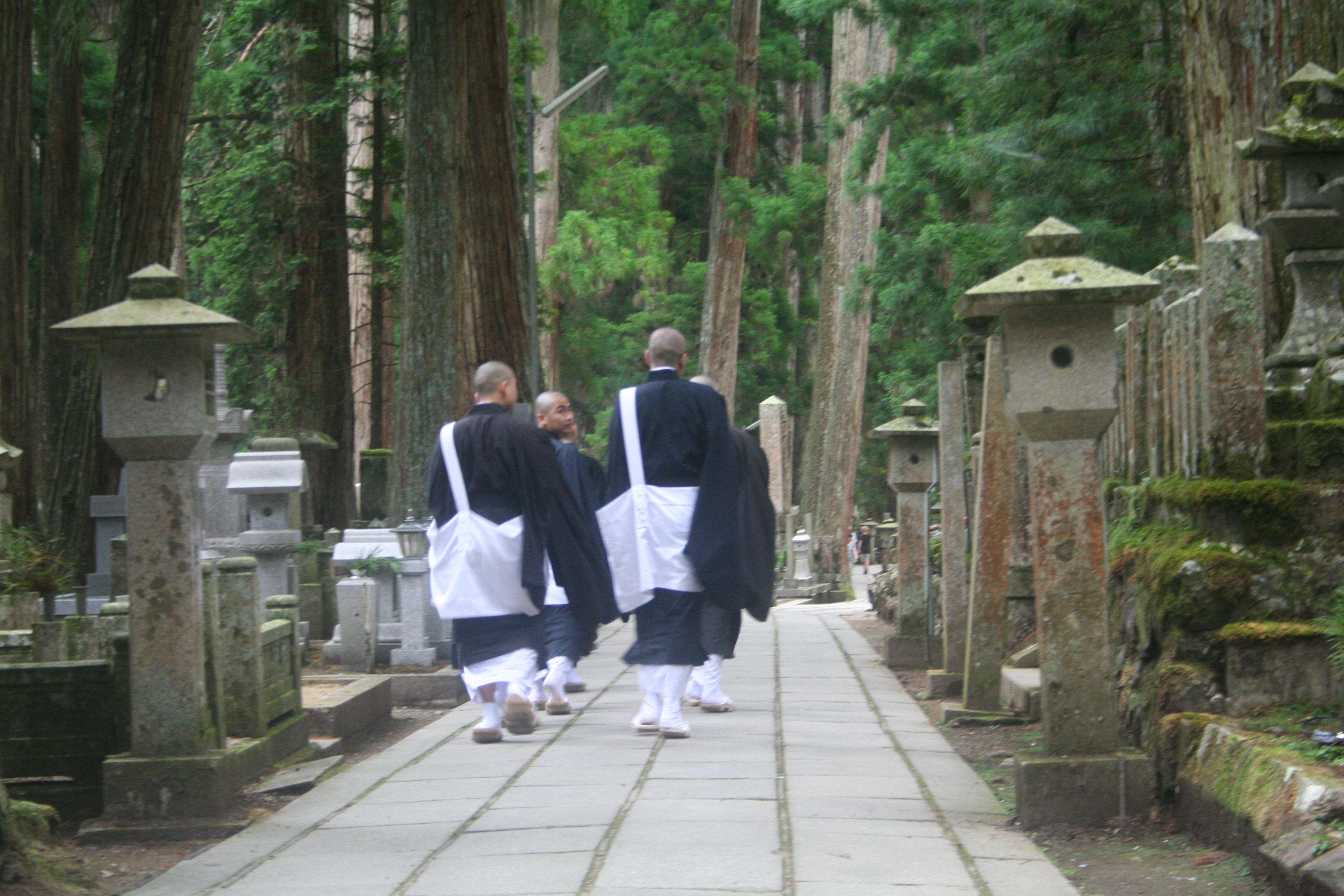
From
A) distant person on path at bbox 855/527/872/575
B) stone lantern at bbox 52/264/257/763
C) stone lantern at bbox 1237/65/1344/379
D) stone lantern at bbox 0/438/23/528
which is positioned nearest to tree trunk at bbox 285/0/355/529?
stone lantern at bbox 0/438/23/528

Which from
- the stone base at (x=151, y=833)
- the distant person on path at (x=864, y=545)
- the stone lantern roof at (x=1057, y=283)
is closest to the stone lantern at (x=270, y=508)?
the stone base at (x=151, y=833)

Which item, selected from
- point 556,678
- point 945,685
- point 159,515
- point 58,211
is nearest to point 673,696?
point 556,678

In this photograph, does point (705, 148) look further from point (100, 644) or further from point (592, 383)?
point (100, 644)

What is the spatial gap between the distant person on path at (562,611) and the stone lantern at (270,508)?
2.56m

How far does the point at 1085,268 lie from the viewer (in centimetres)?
478

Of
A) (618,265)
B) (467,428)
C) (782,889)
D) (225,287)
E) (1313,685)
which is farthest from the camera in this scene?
(618,265)

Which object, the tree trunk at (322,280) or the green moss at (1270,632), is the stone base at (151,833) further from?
the tree trunk at (322,280)

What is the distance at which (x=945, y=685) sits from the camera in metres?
8.20

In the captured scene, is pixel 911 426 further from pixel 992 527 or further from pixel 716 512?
pixel 716 512

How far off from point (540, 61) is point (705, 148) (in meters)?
11.5

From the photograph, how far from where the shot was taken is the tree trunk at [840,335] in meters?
21.5

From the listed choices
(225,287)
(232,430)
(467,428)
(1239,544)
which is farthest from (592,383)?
(1239,544)

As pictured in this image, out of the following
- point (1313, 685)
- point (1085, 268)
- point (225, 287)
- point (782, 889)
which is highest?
point (225, 287)

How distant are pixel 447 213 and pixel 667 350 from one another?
4.40 meters
